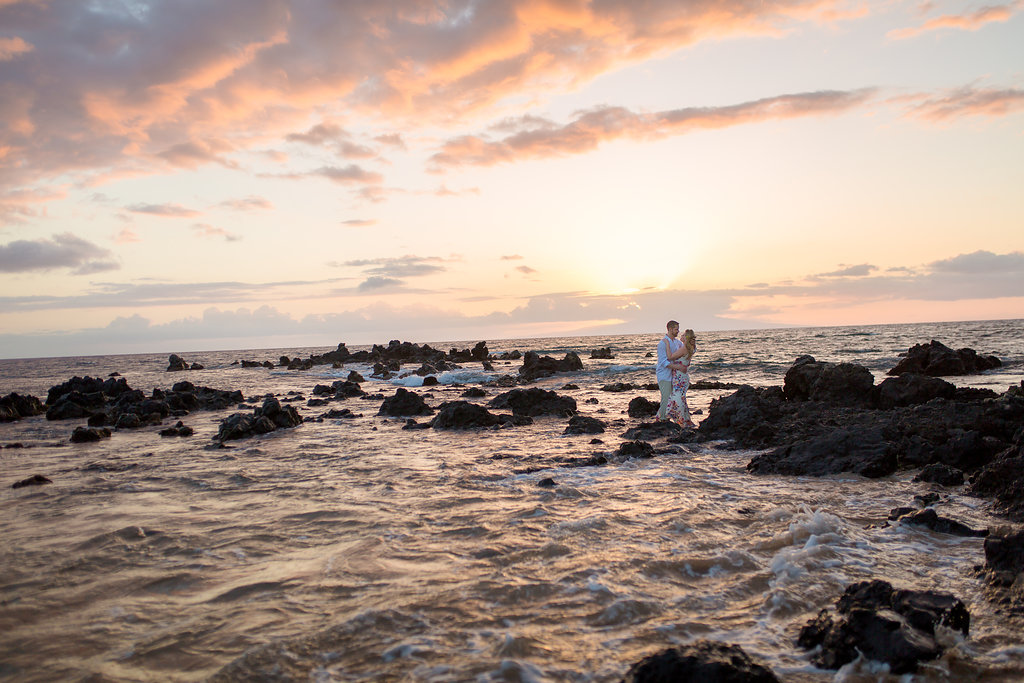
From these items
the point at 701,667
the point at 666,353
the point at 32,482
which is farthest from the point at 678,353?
the point at 32,482

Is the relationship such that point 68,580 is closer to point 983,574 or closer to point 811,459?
point 983,574

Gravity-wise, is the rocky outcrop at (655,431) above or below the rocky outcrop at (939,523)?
below

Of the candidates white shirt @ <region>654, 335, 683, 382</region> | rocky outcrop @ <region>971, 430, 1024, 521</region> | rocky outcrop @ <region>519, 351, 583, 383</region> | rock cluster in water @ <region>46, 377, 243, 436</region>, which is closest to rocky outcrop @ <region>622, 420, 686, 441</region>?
white shirt @ <region>654, 335, 683, 382</region>

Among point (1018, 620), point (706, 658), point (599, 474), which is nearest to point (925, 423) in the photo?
point (599, 474)

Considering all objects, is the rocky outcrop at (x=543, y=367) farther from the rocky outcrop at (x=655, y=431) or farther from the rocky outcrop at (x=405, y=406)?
the rocky outcrop at (x=655, y=431)

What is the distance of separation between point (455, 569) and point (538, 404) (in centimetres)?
1308

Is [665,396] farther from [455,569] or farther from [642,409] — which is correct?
[455,569]

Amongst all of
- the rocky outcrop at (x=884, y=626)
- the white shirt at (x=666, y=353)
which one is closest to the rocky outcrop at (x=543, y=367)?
the white shirt at (x=666, y=353)

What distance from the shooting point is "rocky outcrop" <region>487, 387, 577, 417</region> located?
17906mm

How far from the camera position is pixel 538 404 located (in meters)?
18.3

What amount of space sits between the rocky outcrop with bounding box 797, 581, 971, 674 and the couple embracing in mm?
9956

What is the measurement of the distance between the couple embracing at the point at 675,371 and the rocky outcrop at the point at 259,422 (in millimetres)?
11070

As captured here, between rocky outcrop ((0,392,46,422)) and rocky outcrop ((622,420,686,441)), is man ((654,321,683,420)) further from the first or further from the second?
rocky outcrop ((0,392,46,422))

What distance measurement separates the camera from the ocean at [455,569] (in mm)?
3770
